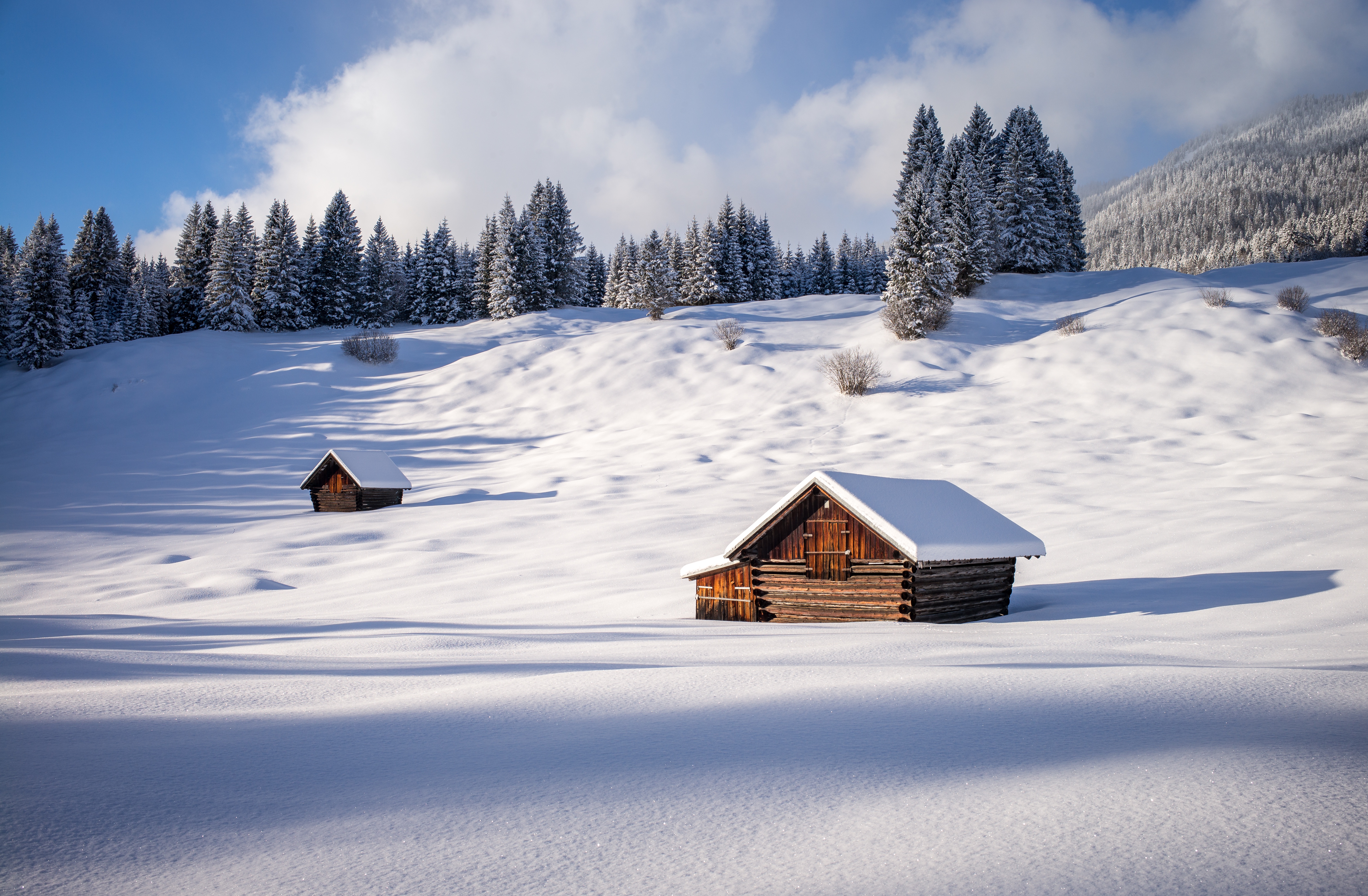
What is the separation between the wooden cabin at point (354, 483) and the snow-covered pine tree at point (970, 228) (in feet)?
137

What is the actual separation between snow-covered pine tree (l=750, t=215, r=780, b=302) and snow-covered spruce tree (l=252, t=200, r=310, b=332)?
46841 mm

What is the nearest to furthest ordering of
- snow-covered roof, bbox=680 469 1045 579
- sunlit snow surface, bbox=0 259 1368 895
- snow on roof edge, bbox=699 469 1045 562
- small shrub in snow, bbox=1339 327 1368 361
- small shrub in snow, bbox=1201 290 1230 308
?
sunlit snow surface, bbox=0 259 1368 895 → snow on roof edge, bbox=699 469 1045 562 → snow-covered roof, bbox=680 469 1045 579 → small shrub in snow, bbox=1339 327 1368 361 → small shrub in snow, bbox=1201 290 1230 308

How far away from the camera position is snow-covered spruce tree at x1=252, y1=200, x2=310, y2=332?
6981 centimetres

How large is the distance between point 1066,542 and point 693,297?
5801 cm

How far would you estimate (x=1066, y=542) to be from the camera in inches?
812

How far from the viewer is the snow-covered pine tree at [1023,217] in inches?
2547

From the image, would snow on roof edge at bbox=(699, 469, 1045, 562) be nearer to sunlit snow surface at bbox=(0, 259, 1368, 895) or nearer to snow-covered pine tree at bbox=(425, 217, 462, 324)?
sunlit snow surface at bbox=(0, 259, 1368, 895)

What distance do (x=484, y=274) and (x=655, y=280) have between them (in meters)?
20.8

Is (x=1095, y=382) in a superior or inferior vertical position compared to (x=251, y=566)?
superior

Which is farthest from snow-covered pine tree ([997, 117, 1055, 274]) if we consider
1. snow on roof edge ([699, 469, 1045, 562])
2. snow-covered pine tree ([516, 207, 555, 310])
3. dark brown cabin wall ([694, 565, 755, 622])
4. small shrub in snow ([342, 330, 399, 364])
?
dark brown cabin wall ([694, 565, 755, 622])

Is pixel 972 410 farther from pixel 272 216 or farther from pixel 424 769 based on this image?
pixel 272 216

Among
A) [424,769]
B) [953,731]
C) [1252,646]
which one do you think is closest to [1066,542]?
[1252,646]

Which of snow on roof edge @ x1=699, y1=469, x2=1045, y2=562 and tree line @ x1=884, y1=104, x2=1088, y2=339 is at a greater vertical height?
tree line @ x1=884, y1=104, x2=1088, y2=339

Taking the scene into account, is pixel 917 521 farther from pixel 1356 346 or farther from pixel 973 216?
pixel 973 216
